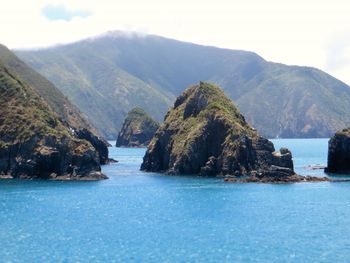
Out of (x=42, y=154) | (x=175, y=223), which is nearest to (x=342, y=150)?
(x=42, y=154)

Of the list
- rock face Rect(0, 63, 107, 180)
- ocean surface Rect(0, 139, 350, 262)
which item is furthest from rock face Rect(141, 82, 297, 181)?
rock face Rect(0, 63, 107, 180)

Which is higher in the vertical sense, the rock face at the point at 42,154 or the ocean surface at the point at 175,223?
the rock face at the point at 42,154

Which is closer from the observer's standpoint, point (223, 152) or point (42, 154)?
point (42, 154)

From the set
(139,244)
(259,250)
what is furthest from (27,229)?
(259,250)

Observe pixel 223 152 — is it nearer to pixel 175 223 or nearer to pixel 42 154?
pixel 42 154

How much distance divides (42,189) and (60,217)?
45.7m

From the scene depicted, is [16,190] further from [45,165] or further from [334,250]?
[334,250]

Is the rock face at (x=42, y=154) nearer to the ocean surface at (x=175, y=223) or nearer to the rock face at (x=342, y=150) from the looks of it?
the ocean surface at (x=175, y=223)

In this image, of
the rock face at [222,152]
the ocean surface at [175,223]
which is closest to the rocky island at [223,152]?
the rock face at [222,152]

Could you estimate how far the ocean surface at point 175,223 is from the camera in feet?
245

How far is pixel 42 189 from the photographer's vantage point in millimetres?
147625

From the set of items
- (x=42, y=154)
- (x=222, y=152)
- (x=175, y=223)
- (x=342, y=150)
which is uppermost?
(x=342, y=150)

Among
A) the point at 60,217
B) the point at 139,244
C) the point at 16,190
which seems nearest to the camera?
the point at 139,244

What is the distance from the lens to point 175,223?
319 ft
